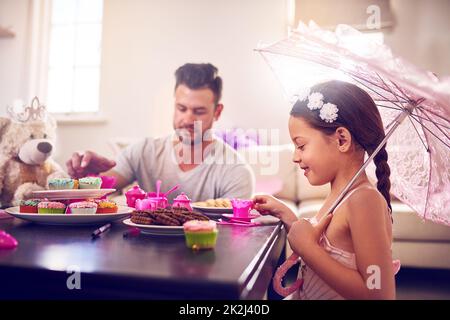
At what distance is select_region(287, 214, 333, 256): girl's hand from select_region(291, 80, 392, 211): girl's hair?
21 cm

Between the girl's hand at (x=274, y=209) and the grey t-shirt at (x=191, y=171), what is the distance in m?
0.54

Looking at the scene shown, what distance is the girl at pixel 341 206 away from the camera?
0.74 m

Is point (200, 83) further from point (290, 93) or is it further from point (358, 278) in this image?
point (358, 278)

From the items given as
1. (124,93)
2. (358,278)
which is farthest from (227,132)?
(358,278)

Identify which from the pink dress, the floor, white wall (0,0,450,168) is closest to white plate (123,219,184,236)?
the pink dress

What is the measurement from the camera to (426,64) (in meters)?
2.97

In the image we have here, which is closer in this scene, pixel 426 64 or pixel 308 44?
pixel 308 44

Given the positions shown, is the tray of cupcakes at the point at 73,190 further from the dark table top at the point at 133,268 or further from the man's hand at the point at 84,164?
the man's hand at the point at 84,164

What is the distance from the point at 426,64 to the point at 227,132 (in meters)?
1.63

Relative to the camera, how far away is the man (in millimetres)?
1636

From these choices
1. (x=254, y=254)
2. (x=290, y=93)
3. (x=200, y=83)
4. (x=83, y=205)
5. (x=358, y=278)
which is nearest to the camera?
(x=254, y=254)

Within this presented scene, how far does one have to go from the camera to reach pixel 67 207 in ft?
2.96

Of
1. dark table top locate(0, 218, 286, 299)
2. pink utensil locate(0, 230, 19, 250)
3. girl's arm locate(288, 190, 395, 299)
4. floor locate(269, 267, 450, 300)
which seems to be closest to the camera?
dark table top locate(0, 218, 286, 299)

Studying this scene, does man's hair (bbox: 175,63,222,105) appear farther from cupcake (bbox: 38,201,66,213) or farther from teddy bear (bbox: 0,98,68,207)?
cupcake (bbox: 38,201,66,213)
